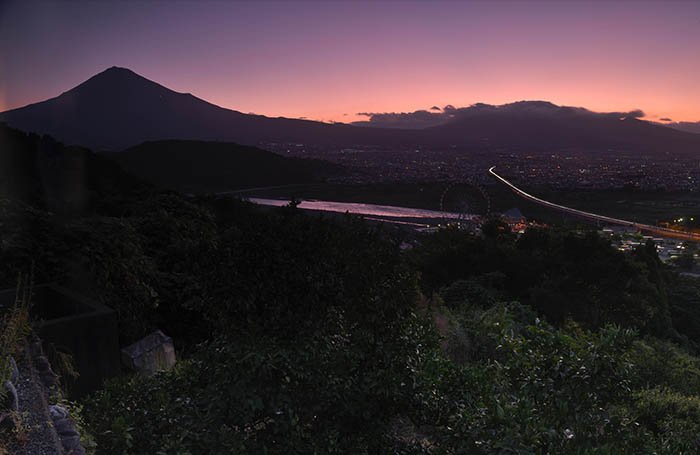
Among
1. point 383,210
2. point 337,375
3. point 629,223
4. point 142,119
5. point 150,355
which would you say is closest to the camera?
point 337,375

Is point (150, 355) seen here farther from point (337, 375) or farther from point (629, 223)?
point (629, 223)

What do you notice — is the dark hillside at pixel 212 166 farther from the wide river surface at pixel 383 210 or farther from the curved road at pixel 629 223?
the curved road at pixel 629 223

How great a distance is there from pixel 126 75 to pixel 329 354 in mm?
174916

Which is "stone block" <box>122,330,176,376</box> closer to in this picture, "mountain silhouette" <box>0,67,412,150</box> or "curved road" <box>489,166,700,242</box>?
"curved road" <box>489,166,700,242</box>

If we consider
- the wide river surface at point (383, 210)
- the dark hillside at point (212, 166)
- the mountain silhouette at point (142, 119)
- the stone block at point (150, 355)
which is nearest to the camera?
the stone block at point (150, 355)

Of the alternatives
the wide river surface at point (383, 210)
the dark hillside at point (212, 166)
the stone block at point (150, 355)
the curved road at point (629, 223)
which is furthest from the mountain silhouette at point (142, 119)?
the stone block at point (150, 355)

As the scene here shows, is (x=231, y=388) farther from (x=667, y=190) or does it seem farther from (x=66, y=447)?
(x=667, y=190)

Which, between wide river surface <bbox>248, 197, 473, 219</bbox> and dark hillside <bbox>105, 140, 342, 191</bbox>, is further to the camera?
dark hillside <bbox>105, 140, 342, 191</bbox>

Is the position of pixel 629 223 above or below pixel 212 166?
below

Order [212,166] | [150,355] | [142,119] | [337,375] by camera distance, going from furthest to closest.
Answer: [142,119] → [212,166] → [150,355] → [337,375]

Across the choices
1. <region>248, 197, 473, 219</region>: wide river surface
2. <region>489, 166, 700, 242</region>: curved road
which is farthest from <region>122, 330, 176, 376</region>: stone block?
<region>248, 197, 473, 219</region>: wide river surface

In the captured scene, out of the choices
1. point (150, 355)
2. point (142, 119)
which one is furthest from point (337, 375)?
point (142, 119)

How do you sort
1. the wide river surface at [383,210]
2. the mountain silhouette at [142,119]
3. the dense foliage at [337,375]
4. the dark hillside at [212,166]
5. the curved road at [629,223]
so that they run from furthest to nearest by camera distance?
the mountain silhouette at [142,119] → the dark hillside at [212,166] → the wide river surface at [383,210] → the curved road at [629,223] → the dense foliage at [337,375]

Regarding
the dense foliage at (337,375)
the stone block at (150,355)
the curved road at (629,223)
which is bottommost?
the curved road at (629,223)
